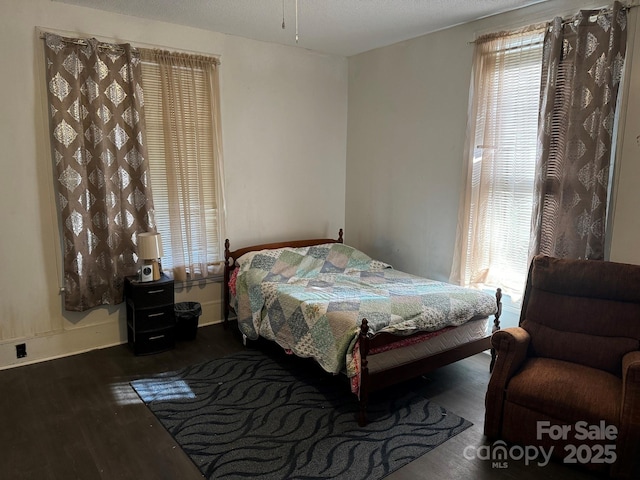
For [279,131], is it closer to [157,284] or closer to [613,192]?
[157,284]

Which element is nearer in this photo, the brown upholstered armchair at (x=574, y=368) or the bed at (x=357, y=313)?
the brown upholstered armchair at (x=574, y=368)

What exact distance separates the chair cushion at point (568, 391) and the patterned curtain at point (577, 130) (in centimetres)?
87

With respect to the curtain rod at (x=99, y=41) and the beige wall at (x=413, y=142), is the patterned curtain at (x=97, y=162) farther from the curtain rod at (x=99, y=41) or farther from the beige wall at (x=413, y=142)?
the beige wall at (x=413, y=142)

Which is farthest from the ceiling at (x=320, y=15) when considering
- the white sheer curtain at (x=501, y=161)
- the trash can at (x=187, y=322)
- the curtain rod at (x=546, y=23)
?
the trash can at (x=187, y=322)

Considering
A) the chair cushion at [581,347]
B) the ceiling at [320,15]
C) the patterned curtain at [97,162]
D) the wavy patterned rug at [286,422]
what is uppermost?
the ceiling at [320,15]

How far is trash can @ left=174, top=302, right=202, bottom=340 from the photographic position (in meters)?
3.85

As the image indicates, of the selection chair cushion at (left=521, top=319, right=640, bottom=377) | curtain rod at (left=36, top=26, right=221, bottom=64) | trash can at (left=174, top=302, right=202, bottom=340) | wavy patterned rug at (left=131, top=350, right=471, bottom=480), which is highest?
curtain rod at (left=36, top=26, right=221, bottom=64)

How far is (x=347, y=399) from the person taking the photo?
9.66 ft

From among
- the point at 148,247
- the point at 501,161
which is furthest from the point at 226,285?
the point at 501,161

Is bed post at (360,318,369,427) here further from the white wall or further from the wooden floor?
the white wall

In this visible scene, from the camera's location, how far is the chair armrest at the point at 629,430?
2.10m

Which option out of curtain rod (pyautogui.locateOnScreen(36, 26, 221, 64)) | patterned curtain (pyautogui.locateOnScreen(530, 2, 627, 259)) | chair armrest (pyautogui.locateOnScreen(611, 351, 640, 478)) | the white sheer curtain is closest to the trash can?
curtain rod (pyautogui.locateOnScreen(36, 26, 221, 64))

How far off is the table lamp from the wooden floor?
66 cm

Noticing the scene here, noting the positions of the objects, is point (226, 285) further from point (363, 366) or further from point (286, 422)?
point (363, 366)
